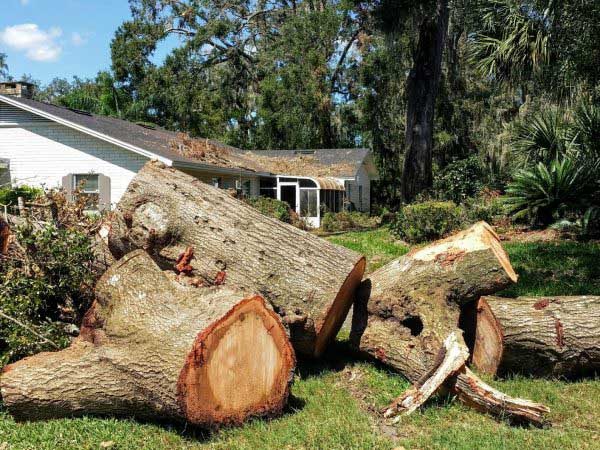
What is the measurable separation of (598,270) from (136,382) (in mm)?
8019

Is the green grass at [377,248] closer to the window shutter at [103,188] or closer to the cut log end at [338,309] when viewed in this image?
the cut log end at [338,309]

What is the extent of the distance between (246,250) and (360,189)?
26.7 metres

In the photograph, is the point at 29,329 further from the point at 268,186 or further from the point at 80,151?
Answer: the point at 268,186

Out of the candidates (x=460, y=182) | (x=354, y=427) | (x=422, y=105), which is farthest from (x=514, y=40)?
(x=354, y=427)

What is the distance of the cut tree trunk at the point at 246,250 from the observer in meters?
5.68

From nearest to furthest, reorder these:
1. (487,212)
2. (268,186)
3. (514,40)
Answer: (514,40) < (487,212) < (268,186)

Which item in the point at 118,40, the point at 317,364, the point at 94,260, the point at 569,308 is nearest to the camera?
the point at 569,308

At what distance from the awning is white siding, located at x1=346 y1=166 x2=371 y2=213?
46.2 inches

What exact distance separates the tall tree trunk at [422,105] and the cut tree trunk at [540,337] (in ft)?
44.5

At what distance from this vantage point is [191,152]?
20797mm

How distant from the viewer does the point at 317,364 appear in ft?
20.5

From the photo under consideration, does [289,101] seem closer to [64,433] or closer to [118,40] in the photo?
[118,40]

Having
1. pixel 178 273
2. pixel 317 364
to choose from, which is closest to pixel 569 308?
pixel 317 364

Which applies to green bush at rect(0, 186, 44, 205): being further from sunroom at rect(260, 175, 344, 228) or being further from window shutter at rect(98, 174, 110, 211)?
sunroom at rect(260, 175, 344, 228)
